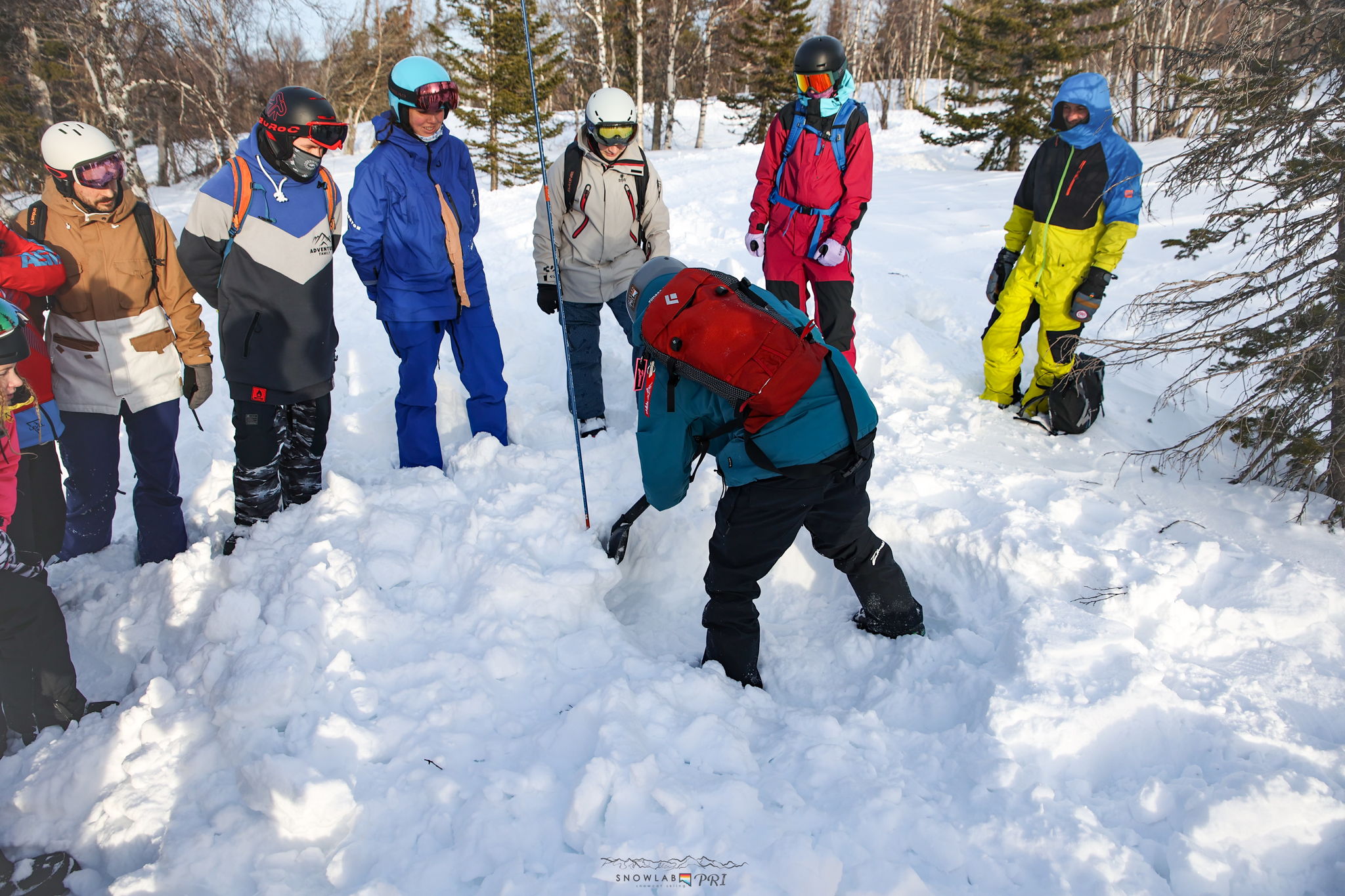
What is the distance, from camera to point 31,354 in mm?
2994

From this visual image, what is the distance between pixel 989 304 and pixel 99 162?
6.74m

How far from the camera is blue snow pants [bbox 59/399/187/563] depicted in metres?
3.37

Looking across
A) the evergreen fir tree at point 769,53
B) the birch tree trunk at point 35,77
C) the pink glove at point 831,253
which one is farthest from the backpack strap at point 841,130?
the evergreen fir tree at point 769,53

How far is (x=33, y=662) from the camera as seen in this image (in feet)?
8.71

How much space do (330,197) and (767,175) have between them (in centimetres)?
278

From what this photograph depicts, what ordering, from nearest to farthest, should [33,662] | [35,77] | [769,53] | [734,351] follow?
[734,351] < [33,662] < [35,77] < [769,53]

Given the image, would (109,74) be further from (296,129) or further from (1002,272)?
(1002,272)

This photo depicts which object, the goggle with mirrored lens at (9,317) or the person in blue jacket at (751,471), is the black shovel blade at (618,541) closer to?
the person in blue jacket at (751,471)

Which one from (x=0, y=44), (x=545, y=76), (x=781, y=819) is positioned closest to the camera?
(x=781, y=819)

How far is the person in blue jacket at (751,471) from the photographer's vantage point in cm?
270

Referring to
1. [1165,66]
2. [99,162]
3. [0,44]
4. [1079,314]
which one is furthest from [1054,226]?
[0,44]

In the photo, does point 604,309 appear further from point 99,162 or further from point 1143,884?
point 1143,884

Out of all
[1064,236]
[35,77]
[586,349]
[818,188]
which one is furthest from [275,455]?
[35,77]

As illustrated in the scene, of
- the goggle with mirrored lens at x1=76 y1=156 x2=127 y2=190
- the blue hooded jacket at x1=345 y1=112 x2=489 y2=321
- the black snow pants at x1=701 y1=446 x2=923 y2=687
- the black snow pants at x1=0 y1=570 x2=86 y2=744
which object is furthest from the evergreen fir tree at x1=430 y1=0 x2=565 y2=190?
the black snow pants at x1=701 y1=446 x2=923 y2=687
